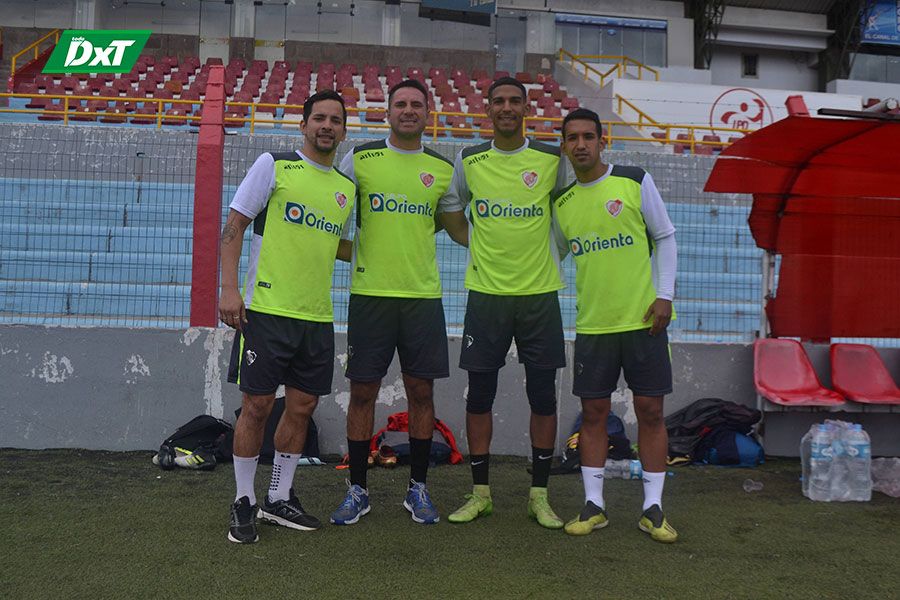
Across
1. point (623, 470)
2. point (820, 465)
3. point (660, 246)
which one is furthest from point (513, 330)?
point (820, 465)

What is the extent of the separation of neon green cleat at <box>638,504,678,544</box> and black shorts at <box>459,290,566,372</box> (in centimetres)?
79

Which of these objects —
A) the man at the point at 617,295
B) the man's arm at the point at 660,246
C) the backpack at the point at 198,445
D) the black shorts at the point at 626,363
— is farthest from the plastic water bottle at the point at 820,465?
the backpack at the point at 198,445

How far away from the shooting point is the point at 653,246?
352cm

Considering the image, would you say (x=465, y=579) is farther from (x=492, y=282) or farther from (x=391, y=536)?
(x=492, y=282)

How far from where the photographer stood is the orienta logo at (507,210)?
350cm

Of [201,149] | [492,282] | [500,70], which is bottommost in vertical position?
[492,282]

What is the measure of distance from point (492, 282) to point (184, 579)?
5.90 ft

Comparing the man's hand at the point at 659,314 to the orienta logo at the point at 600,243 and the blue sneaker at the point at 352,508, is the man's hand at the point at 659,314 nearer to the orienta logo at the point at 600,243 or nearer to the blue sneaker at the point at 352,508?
the orienta logo at the point at 600,243

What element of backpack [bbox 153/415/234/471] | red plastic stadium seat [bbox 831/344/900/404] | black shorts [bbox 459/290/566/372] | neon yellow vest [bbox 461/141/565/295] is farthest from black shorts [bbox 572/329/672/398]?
red plastic stadium seat [bbox 831/344/900/404]

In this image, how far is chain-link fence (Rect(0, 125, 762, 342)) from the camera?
17.6 ft

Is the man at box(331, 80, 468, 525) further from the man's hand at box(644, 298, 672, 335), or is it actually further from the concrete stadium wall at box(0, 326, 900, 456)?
the concrete stadium wall at box(0, 326, 900, 456)

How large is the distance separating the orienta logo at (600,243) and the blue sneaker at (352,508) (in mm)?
1559

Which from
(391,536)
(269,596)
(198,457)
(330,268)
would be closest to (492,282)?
(330,268)

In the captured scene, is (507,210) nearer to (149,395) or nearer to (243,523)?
(243,523)
